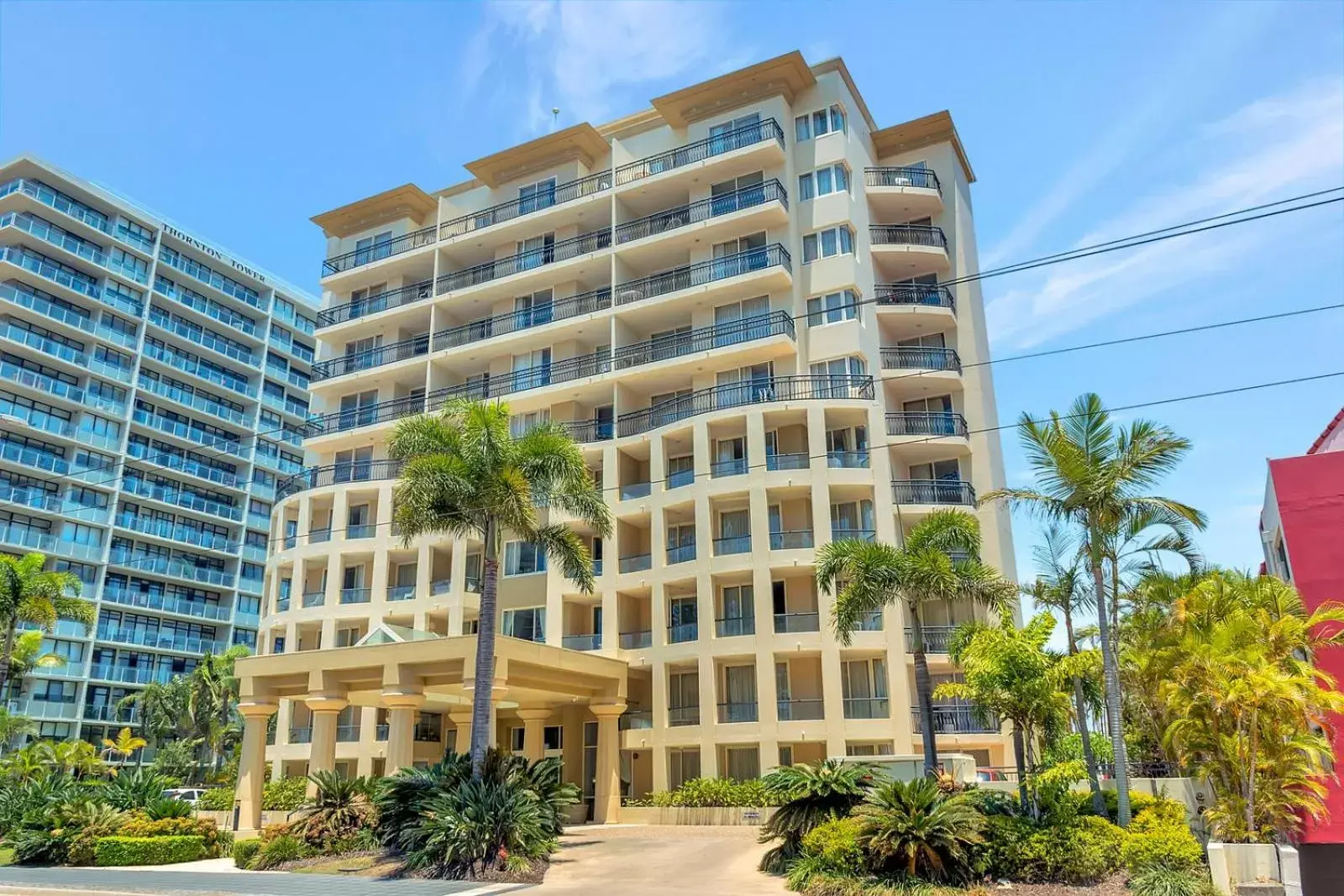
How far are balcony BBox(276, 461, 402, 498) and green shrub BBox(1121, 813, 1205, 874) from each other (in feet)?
115

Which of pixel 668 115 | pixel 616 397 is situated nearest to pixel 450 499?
pixel 616 397

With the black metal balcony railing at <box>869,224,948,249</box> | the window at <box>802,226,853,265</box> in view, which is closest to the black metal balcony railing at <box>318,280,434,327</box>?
the window at <box>802,226,853,265</box>

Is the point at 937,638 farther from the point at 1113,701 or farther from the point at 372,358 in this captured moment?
the point at 372,358

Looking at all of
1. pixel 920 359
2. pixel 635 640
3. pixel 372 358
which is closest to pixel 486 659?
pixel 635 640

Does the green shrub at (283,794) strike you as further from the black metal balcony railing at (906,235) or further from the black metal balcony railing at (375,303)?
the black metal balcony railing at (906,235)

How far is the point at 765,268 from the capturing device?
39375mm

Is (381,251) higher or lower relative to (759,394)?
higher

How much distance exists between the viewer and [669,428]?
130 feet

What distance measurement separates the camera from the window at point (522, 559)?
1646 inches

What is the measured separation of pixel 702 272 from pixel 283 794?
27.1m

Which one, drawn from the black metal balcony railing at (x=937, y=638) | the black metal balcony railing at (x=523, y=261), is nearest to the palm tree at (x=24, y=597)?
the black metal balcony railing at (x=523, y=261)

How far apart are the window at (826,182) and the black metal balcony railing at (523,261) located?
9153 millimetres

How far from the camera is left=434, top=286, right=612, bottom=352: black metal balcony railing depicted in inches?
1759

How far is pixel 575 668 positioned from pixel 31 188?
5581 cm
